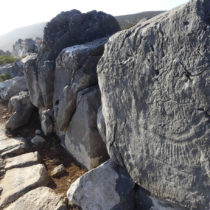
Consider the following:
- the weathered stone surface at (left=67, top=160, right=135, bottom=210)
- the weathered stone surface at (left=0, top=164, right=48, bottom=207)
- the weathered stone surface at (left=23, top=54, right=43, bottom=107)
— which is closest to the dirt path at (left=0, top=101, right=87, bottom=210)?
the weathered stone surface at (left=0, top=164, right=48, bottom=207)

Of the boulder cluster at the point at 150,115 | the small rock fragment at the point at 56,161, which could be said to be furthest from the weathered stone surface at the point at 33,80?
the boulder cluster at the point at 150,115

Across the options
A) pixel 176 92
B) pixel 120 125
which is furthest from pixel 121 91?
pixel 176 92

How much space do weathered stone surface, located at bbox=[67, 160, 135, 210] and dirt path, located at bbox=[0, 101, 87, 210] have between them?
510 millimetres

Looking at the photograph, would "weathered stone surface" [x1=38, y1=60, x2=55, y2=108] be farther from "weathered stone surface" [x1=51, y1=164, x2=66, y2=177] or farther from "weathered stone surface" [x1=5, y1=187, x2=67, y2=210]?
"weathered stone surface" [x1=5, y1=187, x2=67, y2=210]

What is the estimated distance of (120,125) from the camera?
3.60 m

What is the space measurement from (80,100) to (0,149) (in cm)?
306

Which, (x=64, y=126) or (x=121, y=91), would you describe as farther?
(x=64, y=126)

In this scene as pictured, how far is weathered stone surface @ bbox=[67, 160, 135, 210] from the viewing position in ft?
11.5

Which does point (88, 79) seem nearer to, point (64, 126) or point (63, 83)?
point (63, 83)

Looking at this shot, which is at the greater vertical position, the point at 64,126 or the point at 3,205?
the point at 64,126

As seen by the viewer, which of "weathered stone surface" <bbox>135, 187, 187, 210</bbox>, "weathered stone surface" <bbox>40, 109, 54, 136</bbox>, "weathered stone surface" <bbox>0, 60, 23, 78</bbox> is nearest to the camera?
"weathered stone surface" <bbox>135, 187, 187, 210</bbox>

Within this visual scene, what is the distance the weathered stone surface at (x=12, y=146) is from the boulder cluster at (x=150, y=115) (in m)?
1.79

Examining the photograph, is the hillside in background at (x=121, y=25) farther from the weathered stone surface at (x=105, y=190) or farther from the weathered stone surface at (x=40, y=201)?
the weathered stone surface at (x=40, y=201)

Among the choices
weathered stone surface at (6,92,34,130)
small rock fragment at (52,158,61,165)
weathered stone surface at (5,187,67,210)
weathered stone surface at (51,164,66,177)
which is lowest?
small rock fragment at (52,158,61,165)
